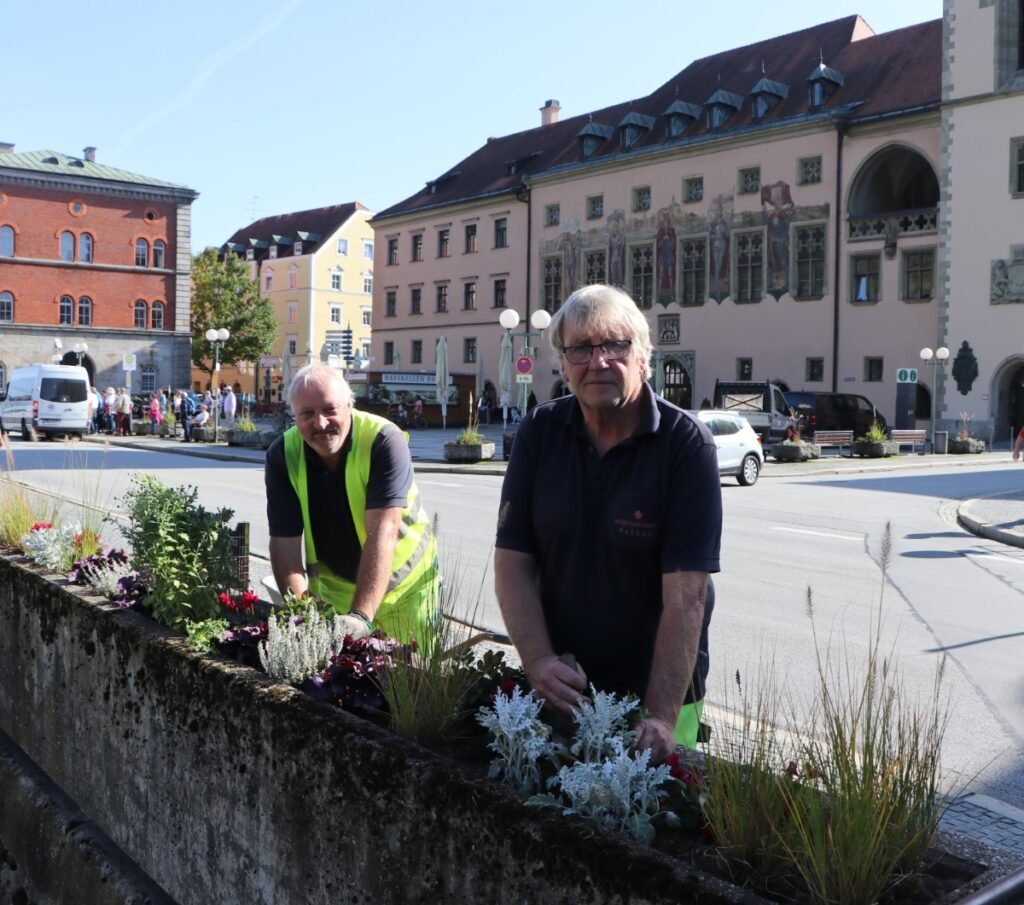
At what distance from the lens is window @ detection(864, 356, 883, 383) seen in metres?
44.8

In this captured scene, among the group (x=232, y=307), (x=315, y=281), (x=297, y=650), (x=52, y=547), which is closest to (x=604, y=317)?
(x=297, y=650)

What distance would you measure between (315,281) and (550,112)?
28.8 m

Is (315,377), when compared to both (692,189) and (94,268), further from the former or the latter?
(94,268)

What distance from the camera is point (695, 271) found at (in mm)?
51250

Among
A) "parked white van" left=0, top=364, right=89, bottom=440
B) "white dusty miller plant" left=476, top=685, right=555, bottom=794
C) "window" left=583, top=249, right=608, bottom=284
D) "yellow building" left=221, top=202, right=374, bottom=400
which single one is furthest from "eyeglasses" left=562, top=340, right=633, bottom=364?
"yellow building" left=221, top=202, right=374, bottom=400

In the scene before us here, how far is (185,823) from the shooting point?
368 centimetres

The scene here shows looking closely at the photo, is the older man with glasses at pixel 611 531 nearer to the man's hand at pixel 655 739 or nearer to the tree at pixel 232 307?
the man's hand at pixel 655 739

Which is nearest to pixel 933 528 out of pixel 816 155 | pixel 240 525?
pixel 240 525

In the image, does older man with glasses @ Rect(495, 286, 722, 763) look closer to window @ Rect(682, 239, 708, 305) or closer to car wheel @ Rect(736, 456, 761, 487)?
car wheel @ Rect(736, 456, 761, 487)

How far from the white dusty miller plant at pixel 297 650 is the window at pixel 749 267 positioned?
153 ft

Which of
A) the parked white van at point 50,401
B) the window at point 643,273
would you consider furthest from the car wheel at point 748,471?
the window at point 643,273

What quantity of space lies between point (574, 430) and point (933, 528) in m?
15.5

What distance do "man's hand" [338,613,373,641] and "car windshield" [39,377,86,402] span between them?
36.6 meters

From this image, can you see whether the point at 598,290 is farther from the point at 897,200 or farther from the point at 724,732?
the point at 897,200
